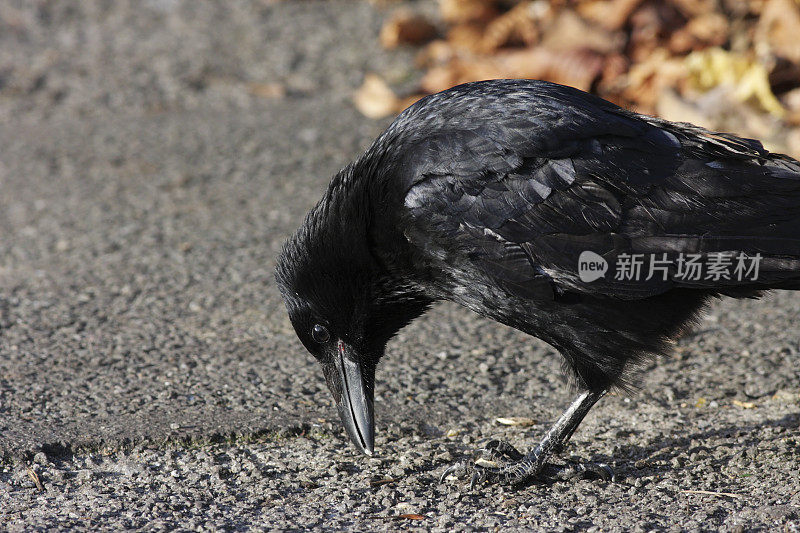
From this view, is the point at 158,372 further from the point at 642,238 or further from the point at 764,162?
the point at 764,162

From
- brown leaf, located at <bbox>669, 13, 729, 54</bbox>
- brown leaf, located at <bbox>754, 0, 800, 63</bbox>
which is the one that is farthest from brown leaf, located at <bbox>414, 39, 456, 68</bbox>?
brown leaf, located at <bbox>754, 0, 800, 63</bbox>

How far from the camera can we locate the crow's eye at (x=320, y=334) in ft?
12.6

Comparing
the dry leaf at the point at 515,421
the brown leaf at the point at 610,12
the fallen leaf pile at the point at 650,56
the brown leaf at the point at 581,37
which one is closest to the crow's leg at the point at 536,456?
the dry leaf at the point at 515,421

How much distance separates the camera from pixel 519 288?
11.2 feet

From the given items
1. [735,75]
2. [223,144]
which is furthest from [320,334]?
[735,75]

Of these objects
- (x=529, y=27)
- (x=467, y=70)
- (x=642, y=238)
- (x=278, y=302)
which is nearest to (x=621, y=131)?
(x=642, y=238)

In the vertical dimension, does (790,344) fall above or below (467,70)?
below

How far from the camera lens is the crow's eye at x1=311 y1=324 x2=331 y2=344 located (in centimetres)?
383

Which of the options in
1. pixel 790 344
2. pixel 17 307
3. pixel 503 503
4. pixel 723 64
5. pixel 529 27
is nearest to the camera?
pixel 503 503

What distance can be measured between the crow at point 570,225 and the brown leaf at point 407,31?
4790 mm

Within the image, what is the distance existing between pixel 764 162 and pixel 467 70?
3.92 m

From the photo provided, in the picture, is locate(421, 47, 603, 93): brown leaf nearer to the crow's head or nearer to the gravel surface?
the gravel surface

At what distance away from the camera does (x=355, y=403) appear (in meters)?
3.72

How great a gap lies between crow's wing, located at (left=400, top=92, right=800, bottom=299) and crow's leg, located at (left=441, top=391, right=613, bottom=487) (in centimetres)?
53
